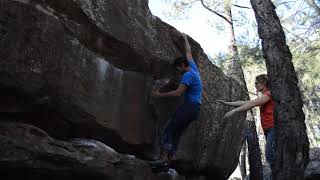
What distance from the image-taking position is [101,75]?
7094 mm

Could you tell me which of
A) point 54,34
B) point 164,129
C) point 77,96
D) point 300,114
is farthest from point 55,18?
point 300,114

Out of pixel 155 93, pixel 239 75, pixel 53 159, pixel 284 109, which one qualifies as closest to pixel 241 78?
pixel 239 75

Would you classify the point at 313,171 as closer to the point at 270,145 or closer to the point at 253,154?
the point at 253,154

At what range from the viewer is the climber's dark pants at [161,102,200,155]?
7613 millimetres

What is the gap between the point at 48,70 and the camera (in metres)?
5.89

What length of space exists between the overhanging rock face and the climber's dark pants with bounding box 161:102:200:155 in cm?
45

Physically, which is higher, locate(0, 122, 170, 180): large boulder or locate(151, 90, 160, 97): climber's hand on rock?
locate(151, 90, 160, 97): climber's hand on rock

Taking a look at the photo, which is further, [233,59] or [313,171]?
[233,59]

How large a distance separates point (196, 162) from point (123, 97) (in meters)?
2.70

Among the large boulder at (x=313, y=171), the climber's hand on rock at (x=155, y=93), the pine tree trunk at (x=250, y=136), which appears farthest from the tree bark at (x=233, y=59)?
the climber's hand on rock at (x=155, y=93)

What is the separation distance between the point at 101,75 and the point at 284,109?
3.07 meters

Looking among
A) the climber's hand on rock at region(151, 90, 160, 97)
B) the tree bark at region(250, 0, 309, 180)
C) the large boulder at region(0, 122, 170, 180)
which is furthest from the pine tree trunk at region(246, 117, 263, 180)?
the large boulder at region(0, 122, 170, 180)

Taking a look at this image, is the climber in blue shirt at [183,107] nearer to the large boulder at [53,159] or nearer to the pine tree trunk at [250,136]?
the large boulder at [53,159]

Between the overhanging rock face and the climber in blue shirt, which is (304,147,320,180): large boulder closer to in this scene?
the overhanging rock face
